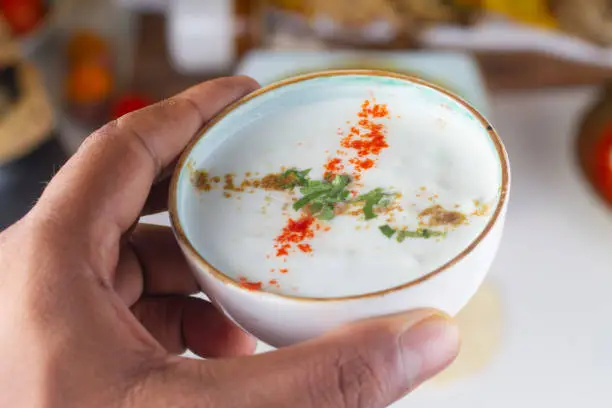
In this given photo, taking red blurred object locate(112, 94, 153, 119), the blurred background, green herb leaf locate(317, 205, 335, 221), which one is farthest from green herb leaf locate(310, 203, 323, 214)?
red blurred object locate(112, 94, 153, 119)

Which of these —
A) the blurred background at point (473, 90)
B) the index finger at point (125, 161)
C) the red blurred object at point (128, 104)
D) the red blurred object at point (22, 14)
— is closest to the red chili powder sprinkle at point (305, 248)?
the index finger at point (125, 161)

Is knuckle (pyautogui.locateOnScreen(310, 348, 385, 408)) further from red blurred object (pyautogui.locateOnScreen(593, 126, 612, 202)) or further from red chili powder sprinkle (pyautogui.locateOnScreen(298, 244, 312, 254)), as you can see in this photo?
red blurred object (pyautogui.locateOnScreen(593, 126, 612, 202))

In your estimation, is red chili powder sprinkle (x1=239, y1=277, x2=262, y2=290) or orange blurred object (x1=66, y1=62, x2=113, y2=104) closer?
red chili powder sprinkle (x1=239, y1=277, x2=262, y2=290)

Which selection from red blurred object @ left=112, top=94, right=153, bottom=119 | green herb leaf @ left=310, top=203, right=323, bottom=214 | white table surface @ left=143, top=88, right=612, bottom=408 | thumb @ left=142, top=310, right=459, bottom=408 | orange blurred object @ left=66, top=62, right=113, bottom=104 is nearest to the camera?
thumb @ left=142, top=310, right=459, bottom=408

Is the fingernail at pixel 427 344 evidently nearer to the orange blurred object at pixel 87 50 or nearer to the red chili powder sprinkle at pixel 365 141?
the red chili powder sprinkle at pixel 365 141

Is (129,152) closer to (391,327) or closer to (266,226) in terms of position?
(266,226)

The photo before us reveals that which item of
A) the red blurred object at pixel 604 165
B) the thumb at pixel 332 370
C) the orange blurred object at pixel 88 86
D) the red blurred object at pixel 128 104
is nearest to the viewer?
the thumb at pixel 332 370

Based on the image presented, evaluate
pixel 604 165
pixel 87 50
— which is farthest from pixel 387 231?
pixel 87 50
